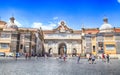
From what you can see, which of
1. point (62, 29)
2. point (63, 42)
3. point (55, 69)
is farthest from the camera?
point (62, 29)

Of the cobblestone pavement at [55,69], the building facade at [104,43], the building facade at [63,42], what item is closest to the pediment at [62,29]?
the building facade at [63,42]

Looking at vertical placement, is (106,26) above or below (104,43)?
above

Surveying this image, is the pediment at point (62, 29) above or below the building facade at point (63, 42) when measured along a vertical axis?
above

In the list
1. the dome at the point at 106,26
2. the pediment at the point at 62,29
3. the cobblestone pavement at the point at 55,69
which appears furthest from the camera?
the pediment at the point at 62,29

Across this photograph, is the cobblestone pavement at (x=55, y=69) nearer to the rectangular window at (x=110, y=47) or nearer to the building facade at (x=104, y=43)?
the building facade at (x=104, y=43)

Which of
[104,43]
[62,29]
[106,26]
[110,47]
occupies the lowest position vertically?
[110,47]

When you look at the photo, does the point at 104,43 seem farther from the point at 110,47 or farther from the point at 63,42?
the point at 63,42

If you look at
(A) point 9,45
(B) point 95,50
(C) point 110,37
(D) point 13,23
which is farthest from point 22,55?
(C) point 110,37

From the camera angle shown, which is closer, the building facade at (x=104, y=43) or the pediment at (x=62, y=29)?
the building facade at (x=104, y=43)

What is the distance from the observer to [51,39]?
229 feet

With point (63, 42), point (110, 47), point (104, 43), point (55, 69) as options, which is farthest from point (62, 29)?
point (55, 69)

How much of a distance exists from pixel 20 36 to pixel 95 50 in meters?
21.8

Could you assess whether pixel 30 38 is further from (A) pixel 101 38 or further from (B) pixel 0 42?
(A) pixel 101 38

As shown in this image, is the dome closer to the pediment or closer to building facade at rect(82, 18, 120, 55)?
building facade at rect(82, 18, 120, 55)
